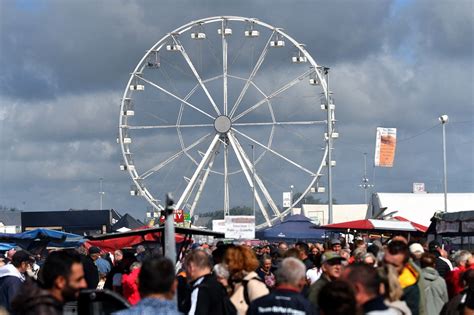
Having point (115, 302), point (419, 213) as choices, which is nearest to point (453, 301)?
point (115, 302)

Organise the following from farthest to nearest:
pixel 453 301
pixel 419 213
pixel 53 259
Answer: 1. pixel 419 213
2. pixel 453 301
3. pixel 53 259

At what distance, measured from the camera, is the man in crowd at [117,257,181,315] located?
6863mm

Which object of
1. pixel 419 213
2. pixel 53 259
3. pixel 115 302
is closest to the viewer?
pixel 53 259

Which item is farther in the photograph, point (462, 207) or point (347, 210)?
point (347, 210)

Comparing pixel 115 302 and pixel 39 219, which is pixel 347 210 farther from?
pixel 115 302

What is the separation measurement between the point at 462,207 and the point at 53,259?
55.2 m

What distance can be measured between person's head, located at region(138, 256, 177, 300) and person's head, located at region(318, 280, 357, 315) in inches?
38.1

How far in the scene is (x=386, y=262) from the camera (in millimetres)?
9766

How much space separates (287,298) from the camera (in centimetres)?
852


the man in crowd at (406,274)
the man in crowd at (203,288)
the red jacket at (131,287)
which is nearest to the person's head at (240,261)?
the man in crowd at (203,288)

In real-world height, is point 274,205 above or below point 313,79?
below

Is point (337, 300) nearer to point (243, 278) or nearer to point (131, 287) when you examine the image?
point (243, 278)

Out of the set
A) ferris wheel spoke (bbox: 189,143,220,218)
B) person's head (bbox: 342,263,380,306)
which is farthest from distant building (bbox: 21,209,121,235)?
Answer: person's head (bbox: 342,263,380,306)

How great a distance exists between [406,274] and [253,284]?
1.60 m
